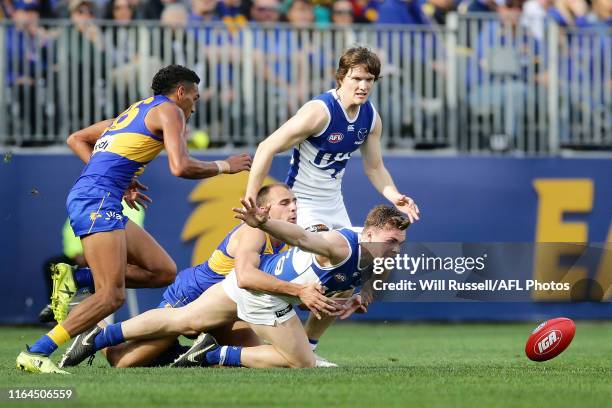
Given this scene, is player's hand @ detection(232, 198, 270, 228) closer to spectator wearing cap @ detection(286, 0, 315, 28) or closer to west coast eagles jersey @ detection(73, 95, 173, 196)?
west coast eagles jersey @ detection(73, 95, 173, 196)

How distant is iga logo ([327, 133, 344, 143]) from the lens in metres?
10.8

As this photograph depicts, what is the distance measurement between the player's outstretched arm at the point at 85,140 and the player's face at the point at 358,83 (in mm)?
1945

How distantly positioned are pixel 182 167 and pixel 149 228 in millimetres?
6638

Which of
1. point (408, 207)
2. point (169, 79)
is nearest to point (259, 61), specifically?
point (169, 79)

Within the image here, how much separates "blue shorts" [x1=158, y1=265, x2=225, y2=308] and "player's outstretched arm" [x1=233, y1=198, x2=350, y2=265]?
1323 mm

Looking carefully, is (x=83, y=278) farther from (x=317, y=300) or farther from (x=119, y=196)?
(x=317, y=300)

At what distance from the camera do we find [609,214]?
54.5ft

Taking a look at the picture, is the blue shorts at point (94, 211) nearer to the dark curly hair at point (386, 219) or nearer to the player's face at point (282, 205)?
the player's face at point (282, 205)

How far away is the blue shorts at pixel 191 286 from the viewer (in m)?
10.9

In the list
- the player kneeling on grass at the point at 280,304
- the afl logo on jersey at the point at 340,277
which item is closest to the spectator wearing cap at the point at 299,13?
the player kneeling on grass at the point at 280,304

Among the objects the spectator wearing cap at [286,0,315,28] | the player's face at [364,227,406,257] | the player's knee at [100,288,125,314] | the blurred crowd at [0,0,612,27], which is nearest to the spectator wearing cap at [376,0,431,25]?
the blurred crowd at [0,0,612,27]

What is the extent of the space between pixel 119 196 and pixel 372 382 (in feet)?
8.30

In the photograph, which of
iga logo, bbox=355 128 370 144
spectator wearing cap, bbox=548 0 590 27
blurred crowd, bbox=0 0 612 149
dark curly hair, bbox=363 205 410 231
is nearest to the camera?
dark curly hair, bbox=363 205 410 231

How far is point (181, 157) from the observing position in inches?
383
